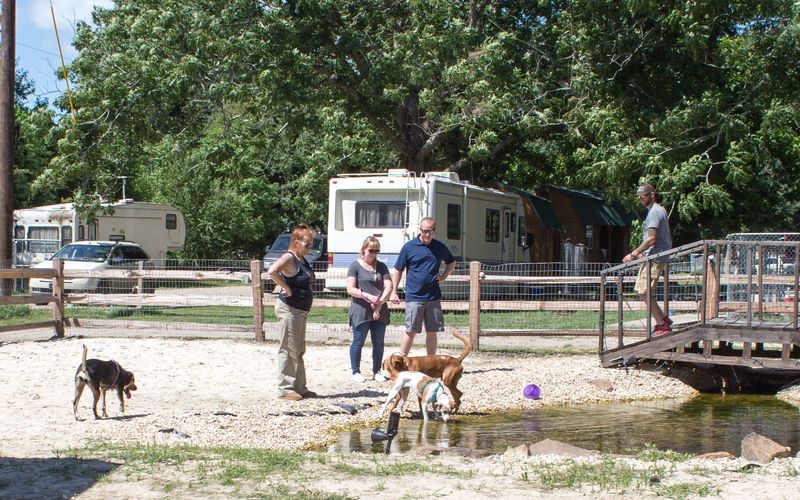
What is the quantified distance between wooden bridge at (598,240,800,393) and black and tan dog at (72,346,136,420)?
19.4 feet

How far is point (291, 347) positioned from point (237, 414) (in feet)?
3.64

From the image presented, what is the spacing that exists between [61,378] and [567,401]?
19.0ft

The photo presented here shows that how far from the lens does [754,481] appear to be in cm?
615

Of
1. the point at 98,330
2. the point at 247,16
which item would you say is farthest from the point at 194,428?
the point at 247,16

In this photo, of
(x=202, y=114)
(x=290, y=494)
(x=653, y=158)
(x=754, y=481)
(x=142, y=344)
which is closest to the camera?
(x=290, y=494)

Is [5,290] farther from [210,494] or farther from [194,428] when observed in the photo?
[210,494]

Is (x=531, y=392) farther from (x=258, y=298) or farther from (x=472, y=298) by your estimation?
(x=258, y=298)

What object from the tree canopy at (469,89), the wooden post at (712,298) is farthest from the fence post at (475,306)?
the tree canopy at (469,89)

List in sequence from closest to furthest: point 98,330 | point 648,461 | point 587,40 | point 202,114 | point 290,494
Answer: point 290,494
point 648,461
point 98,330
point 587,40
point 202,114

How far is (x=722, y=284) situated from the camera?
13188 mm

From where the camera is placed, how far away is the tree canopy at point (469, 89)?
19.0 meters

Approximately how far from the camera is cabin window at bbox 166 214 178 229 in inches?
1262

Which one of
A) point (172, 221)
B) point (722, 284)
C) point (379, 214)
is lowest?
point (722, 284)

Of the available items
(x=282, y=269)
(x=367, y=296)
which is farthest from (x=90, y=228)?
(x=282, y=269)
